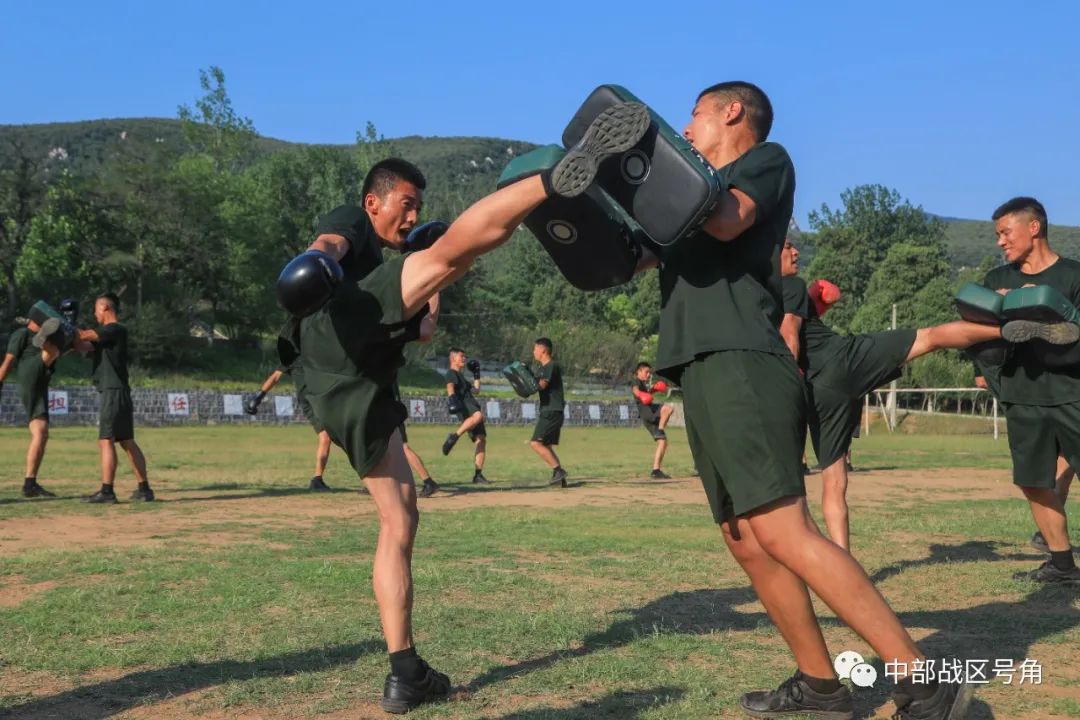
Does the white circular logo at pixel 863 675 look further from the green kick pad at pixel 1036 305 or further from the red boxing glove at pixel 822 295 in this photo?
the red boxing glove at pixel 822 295

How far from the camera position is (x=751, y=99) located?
3.88m

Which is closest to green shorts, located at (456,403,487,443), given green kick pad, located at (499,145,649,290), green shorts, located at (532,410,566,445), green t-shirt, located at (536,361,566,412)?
green shorts, located at (532,410,566,445)

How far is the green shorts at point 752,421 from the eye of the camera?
138 inches

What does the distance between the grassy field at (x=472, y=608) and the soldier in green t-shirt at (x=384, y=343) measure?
1.25 ft

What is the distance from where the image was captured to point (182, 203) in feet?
196

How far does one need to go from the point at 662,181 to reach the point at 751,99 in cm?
86

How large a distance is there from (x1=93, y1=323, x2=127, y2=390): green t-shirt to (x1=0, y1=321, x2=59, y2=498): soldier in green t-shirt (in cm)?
64

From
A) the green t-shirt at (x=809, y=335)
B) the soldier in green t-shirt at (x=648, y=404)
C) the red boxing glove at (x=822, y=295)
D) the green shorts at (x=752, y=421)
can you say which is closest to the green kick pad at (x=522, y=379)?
the soldier in green t-shirt at (x=648, y=404)

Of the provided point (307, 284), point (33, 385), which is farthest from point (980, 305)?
point (33, 385)

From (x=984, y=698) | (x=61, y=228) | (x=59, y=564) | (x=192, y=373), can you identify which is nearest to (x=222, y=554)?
(x=59, y=564)

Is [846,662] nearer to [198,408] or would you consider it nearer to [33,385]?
[33,385]

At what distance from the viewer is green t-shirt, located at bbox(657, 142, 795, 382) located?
3590 millimetres

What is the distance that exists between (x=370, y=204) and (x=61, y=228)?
184ft

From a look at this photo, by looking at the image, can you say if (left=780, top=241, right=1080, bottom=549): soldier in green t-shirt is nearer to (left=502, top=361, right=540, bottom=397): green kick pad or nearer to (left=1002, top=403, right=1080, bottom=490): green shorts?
(left=1002, top=403, right=1080, bottom=490): green shorts
